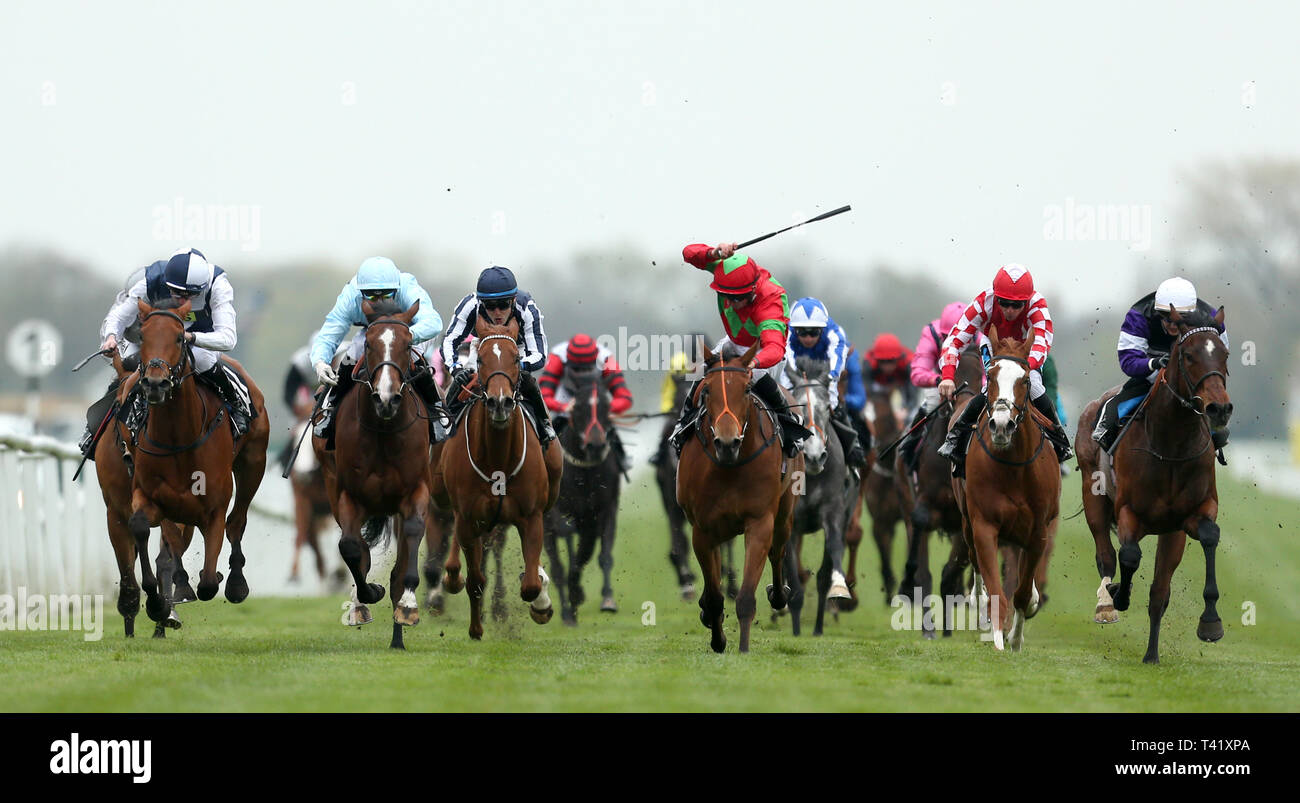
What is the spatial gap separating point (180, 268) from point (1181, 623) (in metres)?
9.47

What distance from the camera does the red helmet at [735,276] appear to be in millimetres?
12125

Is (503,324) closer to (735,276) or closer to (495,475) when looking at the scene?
(495,475)

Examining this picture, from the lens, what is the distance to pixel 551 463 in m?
13.1

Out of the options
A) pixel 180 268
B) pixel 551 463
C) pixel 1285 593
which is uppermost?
pixel 180 268

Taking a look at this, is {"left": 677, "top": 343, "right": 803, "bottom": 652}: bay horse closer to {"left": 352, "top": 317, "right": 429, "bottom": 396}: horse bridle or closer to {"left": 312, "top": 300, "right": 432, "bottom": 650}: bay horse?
{"left": 312, "top": 300, "right": 432, "bottom": 650}: bay horse

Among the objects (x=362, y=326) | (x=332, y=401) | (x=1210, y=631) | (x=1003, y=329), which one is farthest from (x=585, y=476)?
(x=1210, y=631)

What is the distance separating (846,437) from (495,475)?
4.31 meters

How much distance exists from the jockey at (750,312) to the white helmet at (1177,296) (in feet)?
7.76

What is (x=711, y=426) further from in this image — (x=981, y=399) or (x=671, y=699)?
(x=671, y=699)

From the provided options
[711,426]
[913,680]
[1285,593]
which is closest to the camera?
[913,680]

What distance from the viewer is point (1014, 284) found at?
41.2 feet

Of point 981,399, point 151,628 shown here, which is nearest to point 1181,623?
point 981,399

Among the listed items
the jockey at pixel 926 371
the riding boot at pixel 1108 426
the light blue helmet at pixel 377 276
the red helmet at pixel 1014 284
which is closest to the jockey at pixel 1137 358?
the riding boot at pixel 1108 426

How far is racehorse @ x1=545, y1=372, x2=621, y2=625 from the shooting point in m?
16.6
